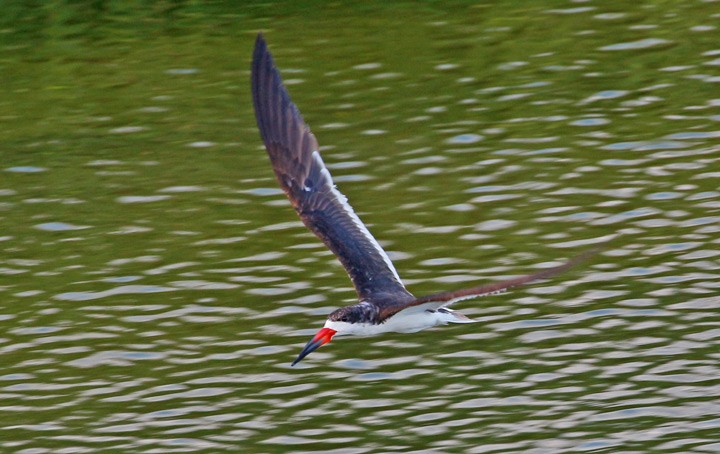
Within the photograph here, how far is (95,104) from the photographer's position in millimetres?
15742

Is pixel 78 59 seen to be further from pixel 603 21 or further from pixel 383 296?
pixel 383 296

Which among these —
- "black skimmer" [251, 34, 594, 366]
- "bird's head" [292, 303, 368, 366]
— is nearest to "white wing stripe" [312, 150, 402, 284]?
"black skimmer" [251, 34, 594, 366]

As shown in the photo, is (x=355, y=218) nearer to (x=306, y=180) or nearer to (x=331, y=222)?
(x=331, y=222)

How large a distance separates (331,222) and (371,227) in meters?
1.88

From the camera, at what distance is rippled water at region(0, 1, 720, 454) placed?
9695 millimetres

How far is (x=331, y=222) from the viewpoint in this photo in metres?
10.6

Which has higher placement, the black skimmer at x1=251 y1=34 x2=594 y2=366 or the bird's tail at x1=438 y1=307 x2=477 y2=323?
the black skimmer at x1=251 y1=34 x2=594 y2=366

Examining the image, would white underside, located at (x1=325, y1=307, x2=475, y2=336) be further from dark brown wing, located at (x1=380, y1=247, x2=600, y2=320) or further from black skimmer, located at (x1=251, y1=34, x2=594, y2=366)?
dark brown wing, located at (x1=380, y1=247, x2=600, y2=320)

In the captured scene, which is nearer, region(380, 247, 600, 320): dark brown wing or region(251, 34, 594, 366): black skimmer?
region(380, 247, 600, 320): dark brown wing

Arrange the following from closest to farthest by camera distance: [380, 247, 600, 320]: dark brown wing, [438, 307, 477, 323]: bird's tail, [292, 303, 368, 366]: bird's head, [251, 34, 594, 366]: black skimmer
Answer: [380, 247, 600, 320]: dark brown wing
[292, 303, 368, 366]: bird's head
[251, 34, 594, 366]: black skimmer
[438, 307, 477, 323]: bird's tail

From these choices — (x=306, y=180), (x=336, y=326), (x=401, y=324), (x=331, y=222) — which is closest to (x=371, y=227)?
(x=306, y=180)

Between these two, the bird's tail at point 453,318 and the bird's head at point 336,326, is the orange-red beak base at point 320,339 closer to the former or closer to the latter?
the bird's head at point 336,326

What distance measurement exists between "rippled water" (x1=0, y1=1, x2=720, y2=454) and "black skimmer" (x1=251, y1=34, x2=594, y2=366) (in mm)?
596

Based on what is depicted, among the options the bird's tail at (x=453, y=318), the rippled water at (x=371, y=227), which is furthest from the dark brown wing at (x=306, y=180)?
the rippled water at (x=371, y=227)
